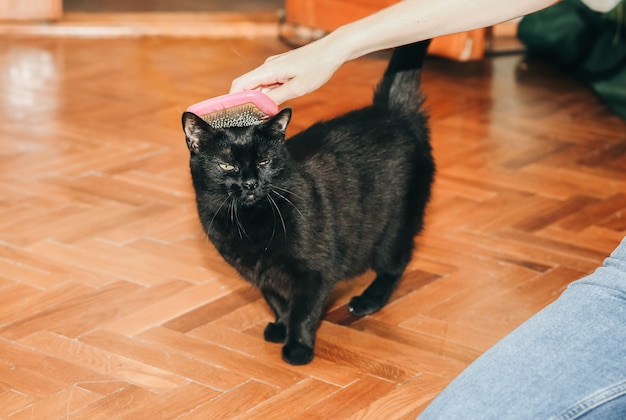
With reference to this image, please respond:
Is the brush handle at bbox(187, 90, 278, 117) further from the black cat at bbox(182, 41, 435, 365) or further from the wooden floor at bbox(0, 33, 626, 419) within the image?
the wooden floor at bbox(0, 33, 626, 419)

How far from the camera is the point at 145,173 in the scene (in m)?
2.84

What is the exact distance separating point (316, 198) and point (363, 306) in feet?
1.07

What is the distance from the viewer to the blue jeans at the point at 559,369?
104 cm

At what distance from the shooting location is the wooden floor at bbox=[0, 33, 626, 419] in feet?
5.78

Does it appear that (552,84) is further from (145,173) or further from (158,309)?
(158,309)

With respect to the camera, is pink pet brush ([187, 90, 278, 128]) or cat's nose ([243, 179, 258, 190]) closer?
pink pet brush ([187, 90, 278, 128])

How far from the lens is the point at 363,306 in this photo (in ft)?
6.70

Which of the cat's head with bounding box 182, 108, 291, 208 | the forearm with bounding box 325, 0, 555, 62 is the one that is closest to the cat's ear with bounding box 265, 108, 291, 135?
the cat's head with bounding box 182, 108, 291, 208

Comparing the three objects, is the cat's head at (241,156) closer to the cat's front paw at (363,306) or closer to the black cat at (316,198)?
the black cat at (316,198)

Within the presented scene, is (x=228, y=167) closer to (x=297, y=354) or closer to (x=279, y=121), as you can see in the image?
(x=279, y=121)

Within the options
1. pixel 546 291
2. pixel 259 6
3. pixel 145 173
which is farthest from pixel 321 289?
pixel 259 6

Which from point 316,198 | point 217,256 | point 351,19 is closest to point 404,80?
point 316,198

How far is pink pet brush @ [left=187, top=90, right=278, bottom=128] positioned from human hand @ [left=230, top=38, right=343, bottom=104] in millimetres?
18

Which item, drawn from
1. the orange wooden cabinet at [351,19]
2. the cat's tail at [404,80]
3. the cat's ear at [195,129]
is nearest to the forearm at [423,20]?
the cat's ear at [195,129]
